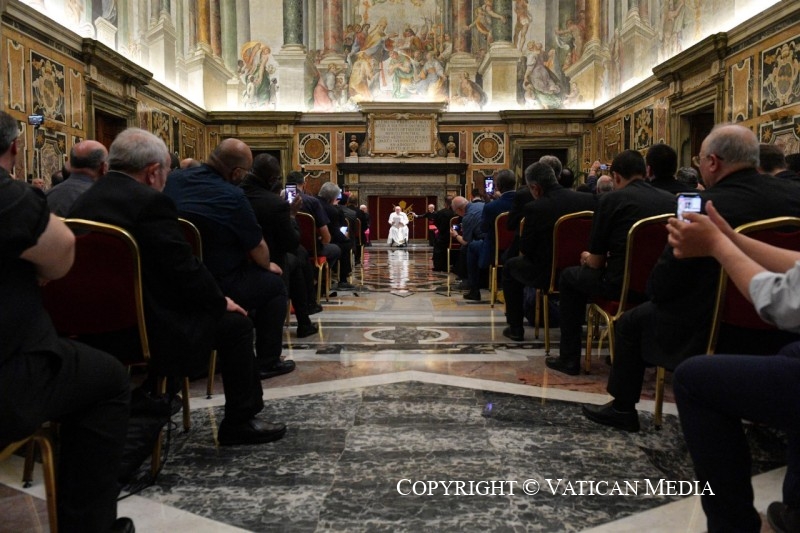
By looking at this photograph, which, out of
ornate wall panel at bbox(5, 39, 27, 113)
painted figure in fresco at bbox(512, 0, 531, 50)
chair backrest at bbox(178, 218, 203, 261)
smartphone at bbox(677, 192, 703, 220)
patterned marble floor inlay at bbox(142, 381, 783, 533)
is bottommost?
patterned marble floor inlay at bbox(142, 381, 783, 533)

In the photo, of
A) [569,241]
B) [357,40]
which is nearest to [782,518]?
[569,241]

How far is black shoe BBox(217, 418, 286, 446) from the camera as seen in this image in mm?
2660

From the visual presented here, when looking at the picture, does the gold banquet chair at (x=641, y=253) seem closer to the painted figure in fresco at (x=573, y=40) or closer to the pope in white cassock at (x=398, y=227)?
the pope in white cassock at (x=398, y=227)

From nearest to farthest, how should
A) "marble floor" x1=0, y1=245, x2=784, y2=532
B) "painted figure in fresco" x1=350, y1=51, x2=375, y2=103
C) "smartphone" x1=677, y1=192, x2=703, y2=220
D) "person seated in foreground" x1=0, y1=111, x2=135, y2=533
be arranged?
"person seated in foreground" x1=0, y1=111, x2=135, y2=533 → "smartphone" x1=677, y1=192, x2=703, y2=220 → "marble floor" x1=0, y1=245, x2=784, y2=532 → "painted figure in fresco" x1=350, y1=51, x2=375, y2=103

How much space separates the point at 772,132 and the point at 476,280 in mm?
4617

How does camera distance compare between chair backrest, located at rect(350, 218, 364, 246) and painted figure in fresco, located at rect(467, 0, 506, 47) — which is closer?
chair backrest, located at rect(350, 218, 364, 246)

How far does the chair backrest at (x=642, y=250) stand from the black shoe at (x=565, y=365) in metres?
0.74

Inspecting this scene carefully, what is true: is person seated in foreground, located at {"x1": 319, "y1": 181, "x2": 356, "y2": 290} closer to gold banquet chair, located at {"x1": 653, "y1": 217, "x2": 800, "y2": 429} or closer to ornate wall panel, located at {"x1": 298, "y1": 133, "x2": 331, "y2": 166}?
gold banquet chair, located at {"x1": 653, "y1": 217, "x2": 800, "y2": 429}

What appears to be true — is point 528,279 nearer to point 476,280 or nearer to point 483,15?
point 476,280

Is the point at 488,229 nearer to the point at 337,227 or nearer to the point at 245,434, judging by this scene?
the point at 337,227

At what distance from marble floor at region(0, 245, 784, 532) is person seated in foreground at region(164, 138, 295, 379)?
0.58m

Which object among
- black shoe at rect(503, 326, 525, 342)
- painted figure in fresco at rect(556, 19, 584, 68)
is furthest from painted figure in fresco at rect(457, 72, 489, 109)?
black shoe at rect(503, 326, 525, 342)

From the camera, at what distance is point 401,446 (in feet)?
8.54

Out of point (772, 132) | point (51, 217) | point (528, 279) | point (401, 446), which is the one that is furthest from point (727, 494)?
point (772, 132)
